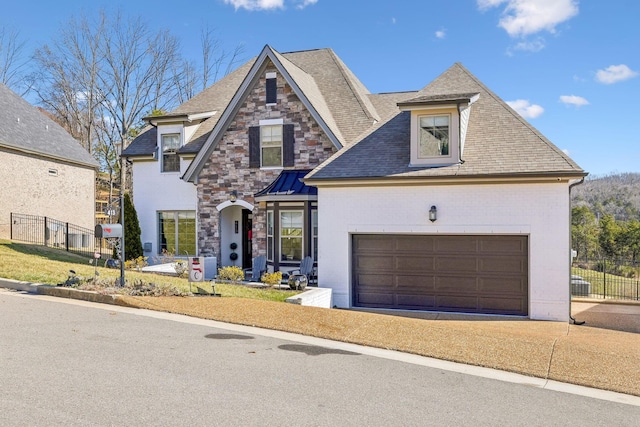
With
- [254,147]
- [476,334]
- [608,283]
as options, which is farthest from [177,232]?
[608,283]

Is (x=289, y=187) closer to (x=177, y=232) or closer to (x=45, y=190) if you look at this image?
(x=177, y=232)

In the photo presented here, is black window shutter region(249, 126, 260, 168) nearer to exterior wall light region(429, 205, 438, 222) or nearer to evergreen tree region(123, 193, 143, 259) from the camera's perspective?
evergreen tree region(123, 193, 143, 259)

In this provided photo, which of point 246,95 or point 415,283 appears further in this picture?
point 246,95

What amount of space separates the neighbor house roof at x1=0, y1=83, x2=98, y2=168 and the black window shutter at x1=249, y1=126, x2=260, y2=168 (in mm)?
12375

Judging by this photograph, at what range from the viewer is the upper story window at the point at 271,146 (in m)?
18.8

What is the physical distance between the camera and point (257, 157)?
18969mm

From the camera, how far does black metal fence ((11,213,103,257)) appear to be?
23.8 metres

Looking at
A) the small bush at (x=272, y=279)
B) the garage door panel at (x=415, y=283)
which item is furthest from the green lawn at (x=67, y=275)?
the garage door panel at (x=415, y=283)

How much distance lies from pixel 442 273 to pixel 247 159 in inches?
338

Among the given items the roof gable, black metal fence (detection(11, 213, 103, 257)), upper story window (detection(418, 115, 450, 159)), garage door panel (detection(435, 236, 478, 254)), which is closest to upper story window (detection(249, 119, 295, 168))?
the roof gable

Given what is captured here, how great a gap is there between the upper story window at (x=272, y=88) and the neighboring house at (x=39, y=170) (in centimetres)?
1318

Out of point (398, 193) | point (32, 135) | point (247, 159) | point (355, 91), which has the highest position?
point (355, 91)

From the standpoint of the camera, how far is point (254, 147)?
1900cm

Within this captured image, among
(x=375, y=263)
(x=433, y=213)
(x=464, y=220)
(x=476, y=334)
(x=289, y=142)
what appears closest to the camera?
(x=476, y=334)
